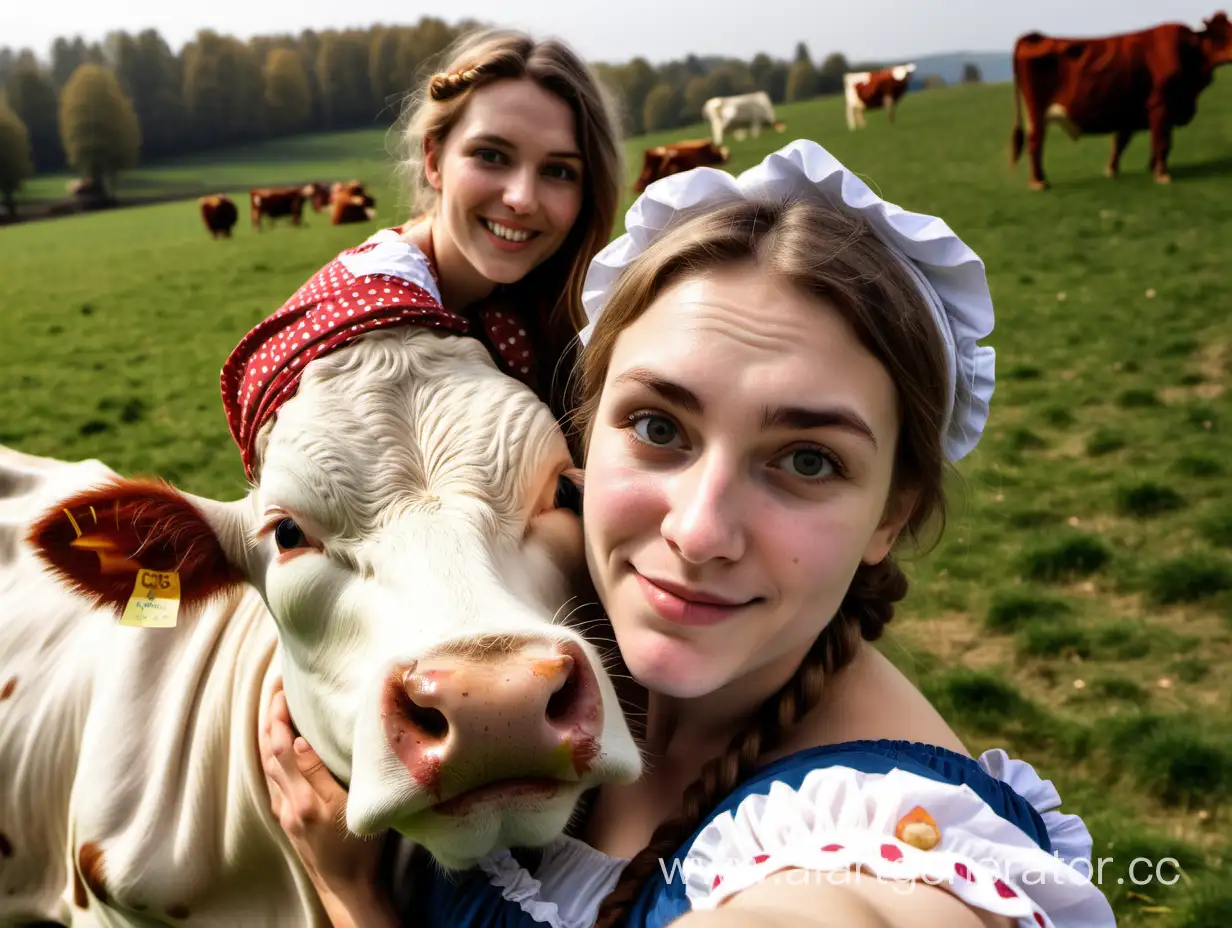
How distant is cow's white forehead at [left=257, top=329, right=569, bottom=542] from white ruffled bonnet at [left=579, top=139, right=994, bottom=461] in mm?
397

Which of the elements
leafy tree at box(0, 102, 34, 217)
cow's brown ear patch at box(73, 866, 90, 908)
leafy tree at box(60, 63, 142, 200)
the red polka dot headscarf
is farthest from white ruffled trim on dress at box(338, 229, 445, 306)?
leafy tree at box(60, 63, 142, 200)

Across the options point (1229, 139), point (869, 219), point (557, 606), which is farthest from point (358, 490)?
point (1229, 139)

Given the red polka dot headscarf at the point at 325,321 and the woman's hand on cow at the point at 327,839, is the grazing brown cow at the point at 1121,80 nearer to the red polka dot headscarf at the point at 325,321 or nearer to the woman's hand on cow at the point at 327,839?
the red polka dot headscarf at the point at 325,321

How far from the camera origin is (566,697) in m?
1.54

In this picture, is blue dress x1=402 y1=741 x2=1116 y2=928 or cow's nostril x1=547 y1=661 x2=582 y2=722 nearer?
blue dress x1=402 y1=741 x2=1116 y2=928

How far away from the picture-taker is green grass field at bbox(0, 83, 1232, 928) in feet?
→ 13.5

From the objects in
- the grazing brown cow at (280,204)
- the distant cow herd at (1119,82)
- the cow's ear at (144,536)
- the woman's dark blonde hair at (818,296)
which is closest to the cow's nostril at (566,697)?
the woman's dark blonde hair at (818,296)

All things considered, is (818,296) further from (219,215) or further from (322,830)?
(219,215)

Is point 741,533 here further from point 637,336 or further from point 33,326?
point 33,326

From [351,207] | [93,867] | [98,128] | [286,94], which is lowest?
[351,207]

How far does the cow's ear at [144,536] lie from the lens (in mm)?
2246

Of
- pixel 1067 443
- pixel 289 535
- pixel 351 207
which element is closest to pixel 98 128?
pixel 351 207

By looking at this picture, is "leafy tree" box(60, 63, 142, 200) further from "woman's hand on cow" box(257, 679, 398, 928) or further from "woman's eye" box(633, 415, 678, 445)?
"woman's eye" box(633, 415, 678, 445)

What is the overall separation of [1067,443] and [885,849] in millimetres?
7246
